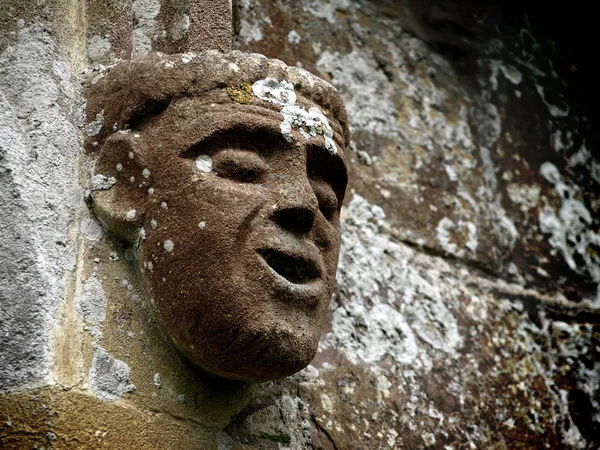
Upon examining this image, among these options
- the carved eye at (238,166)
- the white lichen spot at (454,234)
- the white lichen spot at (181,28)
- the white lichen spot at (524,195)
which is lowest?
the white lichen spot at (454,234)

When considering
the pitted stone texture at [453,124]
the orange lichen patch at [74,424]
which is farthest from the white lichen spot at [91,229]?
the pitted stone texture at [453,124]

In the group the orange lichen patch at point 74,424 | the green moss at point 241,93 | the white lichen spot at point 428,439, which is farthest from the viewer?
the white lichen spot at point 428,439

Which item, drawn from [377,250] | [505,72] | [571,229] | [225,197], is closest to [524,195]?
[571,229]

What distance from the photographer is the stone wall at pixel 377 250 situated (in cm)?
123

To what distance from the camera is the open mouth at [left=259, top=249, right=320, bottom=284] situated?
125 centimetres

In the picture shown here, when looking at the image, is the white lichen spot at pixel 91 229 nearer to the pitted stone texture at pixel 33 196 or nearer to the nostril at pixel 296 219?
the pitted stone texture at pixel 33 196

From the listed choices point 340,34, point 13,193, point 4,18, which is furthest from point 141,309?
point 340,34

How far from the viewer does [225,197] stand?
1244mm

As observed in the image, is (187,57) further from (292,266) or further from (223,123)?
(292,266)

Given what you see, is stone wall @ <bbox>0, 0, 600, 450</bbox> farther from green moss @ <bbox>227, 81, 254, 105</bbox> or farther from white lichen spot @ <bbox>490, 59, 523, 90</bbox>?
green moss @ <bbox>227, 81, 254, 105</bbox>

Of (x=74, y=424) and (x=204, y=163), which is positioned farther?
(x=204, y=163)

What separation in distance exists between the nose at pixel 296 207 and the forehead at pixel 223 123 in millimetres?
84

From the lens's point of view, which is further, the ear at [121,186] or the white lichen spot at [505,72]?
the white lichen spot at [505,72]

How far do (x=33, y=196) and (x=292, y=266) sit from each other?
0.44 m
